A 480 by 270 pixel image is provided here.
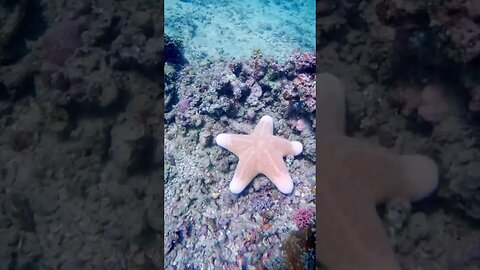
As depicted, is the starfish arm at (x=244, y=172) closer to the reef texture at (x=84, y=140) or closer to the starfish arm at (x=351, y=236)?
the starfish arm at (x=351, y=236)

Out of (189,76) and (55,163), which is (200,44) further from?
(55,163)

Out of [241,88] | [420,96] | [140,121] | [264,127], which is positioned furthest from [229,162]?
[420,96]

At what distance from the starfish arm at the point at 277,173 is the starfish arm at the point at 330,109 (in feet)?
1.07

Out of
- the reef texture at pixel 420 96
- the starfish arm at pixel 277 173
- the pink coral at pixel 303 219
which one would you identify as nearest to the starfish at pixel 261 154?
the starfish arm at pixel 277 173

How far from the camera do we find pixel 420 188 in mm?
2496

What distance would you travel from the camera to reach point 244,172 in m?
2.52

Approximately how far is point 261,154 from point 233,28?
84cm

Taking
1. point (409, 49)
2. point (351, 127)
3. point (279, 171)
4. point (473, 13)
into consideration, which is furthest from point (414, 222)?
point (473, 13)

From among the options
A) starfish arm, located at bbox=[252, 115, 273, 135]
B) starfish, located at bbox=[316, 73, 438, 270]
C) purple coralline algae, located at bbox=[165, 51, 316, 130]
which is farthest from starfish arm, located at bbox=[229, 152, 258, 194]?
starfish, located at bbox=[316, 73, 438, 270]

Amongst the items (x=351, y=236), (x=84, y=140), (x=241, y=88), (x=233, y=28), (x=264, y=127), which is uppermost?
(x=233, y=28)

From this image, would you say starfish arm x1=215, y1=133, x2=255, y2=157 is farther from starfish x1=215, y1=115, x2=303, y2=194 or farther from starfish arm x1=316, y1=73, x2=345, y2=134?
starfish arm x1=316, y1=73, x2=345, y2=134

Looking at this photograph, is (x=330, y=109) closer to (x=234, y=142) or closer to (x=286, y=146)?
(x=286, y=146)

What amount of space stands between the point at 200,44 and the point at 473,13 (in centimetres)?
160

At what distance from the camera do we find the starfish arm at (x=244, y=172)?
8.26 ft
